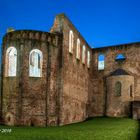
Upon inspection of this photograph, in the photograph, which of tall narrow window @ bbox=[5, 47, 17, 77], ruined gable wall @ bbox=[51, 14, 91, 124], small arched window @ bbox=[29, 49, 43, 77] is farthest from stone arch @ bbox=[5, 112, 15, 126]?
ruined gable wall @ bbox=[51, 14, 91, 124]

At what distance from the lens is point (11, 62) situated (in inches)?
950

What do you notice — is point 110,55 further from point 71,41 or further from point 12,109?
point 12,109

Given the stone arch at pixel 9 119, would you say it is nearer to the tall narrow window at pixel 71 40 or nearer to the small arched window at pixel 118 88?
the tall narrow window at pixel 71 40

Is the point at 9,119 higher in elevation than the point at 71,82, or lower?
lower

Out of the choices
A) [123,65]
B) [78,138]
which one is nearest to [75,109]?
[123,65]

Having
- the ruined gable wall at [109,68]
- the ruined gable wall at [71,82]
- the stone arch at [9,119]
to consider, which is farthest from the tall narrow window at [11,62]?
the ruined gable wall at [109,68]

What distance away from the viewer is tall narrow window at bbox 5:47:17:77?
23.7 m

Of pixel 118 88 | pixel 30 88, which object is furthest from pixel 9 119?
pixel 118 88

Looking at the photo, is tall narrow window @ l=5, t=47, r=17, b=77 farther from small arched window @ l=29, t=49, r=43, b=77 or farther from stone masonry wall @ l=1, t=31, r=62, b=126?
small arched window @ l=29, t=49, r=43, b=77

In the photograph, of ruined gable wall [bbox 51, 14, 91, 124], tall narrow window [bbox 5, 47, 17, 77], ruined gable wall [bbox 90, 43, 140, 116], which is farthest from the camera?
ruined gable wall [bbox 90, 43, 140, 116]

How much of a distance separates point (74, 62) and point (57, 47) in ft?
13.5

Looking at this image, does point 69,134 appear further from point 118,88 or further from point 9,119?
point 118,88

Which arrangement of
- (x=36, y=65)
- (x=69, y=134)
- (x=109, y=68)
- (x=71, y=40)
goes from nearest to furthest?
(x=69, y=134), (x=36, y=65), (x=71, y=40), (x=109, y=68)

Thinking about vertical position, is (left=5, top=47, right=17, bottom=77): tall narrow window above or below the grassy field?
above
